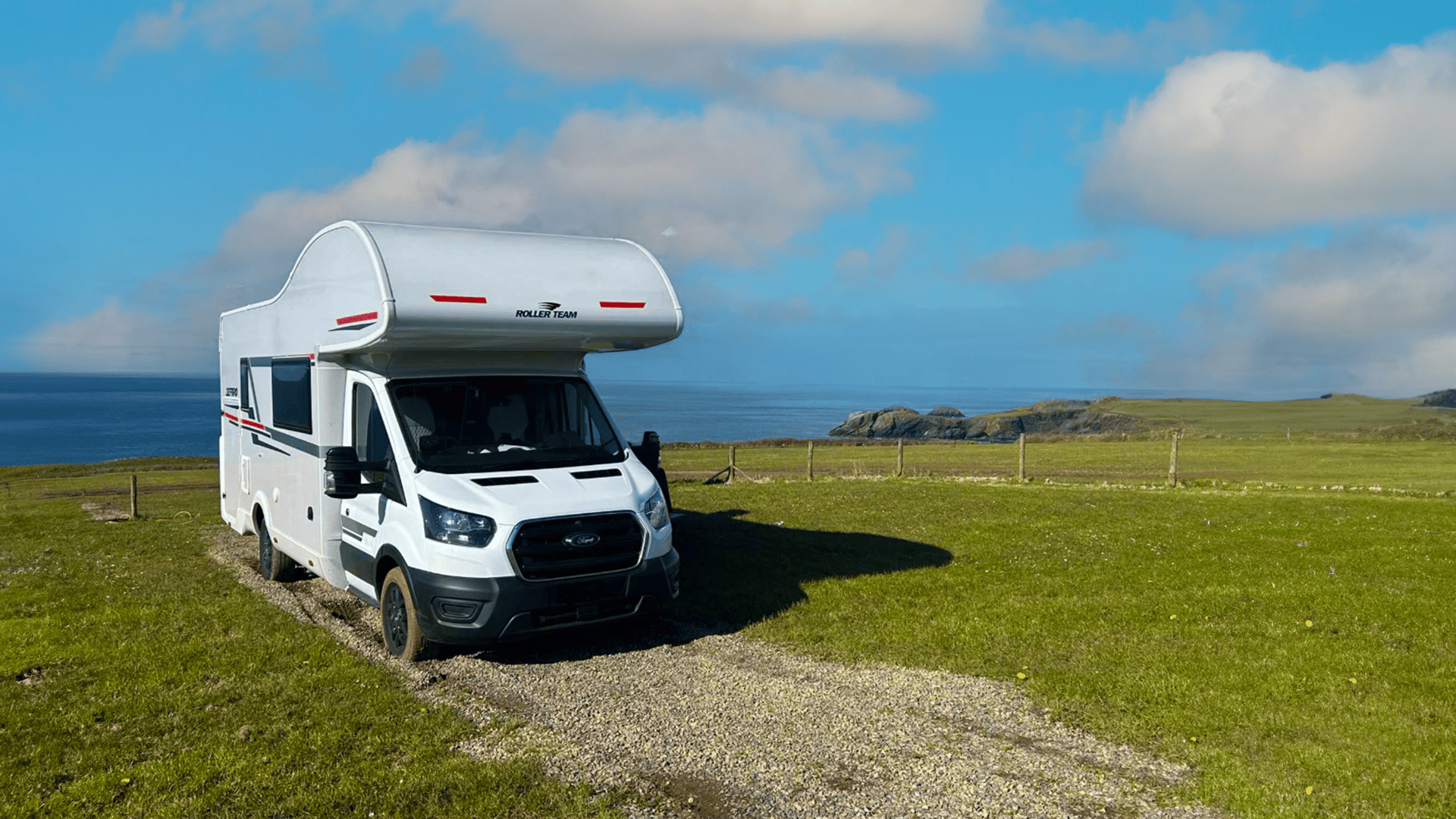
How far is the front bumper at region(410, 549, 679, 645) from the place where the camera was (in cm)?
843

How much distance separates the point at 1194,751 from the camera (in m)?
6.83

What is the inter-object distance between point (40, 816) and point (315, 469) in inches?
201

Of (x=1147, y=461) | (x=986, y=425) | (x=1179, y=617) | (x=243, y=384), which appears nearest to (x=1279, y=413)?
(x=986, y=425)

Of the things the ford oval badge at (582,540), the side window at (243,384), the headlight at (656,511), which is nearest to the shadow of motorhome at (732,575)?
the ford oval badge at (582,540)

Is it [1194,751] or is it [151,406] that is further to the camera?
[151,406]

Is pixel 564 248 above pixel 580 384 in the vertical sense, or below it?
above

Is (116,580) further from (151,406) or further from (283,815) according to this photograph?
(151,406)

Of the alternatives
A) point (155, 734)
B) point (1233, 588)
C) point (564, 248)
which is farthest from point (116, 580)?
point (1233, 588)

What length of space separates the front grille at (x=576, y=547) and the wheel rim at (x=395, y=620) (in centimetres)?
158

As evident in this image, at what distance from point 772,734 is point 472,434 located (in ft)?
14.6

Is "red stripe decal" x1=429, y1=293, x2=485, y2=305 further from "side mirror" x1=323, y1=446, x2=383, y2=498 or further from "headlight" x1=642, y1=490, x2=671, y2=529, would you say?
"headlight" x1=642, y1=490, x2=671, y2=529

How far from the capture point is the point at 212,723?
7.53m

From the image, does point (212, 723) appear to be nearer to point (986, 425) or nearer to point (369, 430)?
point (369, 430)

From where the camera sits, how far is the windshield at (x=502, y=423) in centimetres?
944
